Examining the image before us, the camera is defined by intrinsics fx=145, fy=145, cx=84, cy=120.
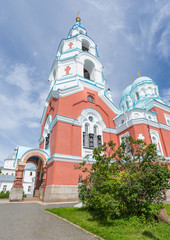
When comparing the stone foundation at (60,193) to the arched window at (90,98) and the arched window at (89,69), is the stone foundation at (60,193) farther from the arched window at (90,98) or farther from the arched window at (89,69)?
the arched window at (89,69)

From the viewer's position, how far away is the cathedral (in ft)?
39.8

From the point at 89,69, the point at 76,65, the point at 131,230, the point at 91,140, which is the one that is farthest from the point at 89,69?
the point at 131,230

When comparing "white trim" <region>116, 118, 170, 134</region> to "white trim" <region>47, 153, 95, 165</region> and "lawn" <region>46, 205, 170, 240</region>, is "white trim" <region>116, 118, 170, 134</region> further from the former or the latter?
"lawn" <region>46, 205, 170, 240</region>

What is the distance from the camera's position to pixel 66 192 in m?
11.4

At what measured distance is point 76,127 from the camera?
14.4m

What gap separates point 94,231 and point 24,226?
7.94 ft

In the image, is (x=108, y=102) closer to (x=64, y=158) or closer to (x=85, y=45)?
(x=64, y=158)

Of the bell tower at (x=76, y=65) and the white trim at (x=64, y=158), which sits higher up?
the bell tower at (x=76, y=65)

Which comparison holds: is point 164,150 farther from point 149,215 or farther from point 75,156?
point 149,215

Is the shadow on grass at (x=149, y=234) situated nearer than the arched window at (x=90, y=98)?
Yes

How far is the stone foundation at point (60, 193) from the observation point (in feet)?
35.8

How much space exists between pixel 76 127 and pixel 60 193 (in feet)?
19.7

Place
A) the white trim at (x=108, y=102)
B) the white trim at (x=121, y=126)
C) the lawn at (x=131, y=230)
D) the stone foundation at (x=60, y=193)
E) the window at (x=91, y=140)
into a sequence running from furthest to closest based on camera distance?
1. the white trim at (x=108, y=102)
2. the window at (x=91, y=140)
3. the white trim at (x=121, y=126)
4. the stone foundation at (x=60, y=193)
5. the lawn at (x=131, y=230)

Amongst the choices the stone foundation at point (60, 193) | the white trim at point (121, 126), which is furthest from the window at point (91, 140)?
the stone foundation at point (60, 193)
